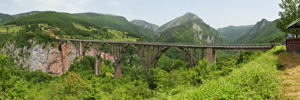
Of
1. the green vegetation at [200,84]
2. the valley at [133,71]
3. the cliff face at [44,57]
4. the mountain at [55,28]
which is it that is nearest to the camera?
the green vegetation at [200,84]

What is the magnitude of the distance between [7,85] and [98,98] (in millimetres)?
11411

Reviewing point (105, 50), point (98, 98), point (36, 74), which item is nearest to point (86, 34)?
point (105, 50)

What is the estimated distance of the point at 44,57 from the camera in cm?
7169

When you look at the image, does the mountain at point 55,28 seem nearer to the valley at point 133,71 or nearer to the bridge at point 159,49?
the valley at point 133,71

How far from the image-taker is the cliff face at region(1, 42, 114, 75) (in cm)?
7200

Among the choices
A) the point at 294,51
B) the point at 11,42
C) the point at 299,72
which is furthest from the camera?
the point at 11,42

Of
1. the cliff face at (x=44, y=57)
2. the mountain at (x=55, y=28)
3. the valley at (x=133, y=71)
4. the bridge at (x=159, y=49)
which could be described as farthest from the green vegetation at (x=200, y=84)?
the mountain at (x=55, y=28)

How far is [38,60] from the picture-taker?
237 feet

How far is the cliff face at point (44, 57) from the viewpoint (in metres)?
72.0

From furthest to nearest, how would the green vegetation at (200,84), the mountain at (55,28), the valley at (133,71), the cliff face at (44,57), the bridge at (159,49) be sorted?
the mountain at (55,28)
the cliff face at (44,57)
the bridge at (159,49)
the valley at (133,71)
the green vegetation at (200,84)

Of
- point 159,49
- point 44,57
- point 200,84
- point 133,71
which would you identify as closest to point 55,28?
point 44,57

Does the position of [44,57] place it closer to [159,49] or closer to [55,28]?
[55,28]

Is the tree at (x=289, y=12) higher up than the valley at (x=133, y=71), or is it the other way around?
the tree at (x=289, y=12)

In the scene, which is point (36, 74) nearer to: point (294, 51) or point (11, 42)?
point (11, 42)
